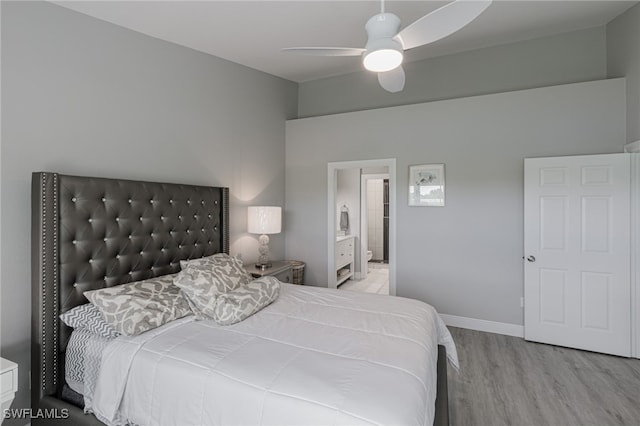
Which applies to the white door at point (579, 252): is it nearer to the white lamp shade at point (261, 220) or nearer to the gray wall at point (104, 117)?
the white lamp shade at point (261, 220)

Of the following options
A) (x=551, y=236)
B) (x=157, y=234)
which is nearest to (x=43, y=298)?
(x=157, y=234)

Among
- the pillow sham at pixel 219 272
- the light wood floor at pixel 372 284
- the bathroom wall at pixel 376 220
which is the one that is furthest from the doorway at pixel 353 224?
the pillow sham at pixel 219 272

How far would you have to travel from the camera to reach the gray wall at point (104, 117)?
6.89 ft

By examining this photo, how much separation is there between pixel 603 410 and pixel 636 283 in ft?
4.49

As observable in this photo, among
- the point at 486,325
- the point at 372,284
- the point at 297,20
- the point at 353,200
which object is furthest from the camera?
the point at 353,200

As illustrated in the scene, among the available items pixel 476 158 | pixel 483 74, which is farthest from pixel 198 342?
pixel 483 74

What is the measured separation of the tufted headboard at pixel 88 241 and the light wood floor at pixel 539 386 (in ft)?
8.62

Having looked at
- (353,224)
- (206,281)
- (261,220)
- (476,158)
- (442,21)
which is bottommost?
(206,281)

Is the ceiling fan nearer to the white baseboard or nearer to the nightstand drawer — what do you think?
the nightstand drawer

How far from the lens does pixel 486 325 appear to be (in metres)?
3.58

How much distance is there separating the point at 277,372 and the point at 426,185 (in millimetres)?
3002

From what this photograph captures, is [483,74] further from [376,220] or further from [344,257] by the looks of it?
[376,220]

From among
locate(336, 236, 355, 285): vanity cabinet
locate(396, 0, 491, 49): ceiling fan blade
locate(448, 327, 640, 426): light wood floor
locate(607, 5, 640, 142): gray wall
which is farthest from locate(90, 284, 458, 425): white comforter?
locate(336, 236, 355, 285): vanity cabinet

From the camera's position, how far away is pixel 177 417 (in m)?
1.54
